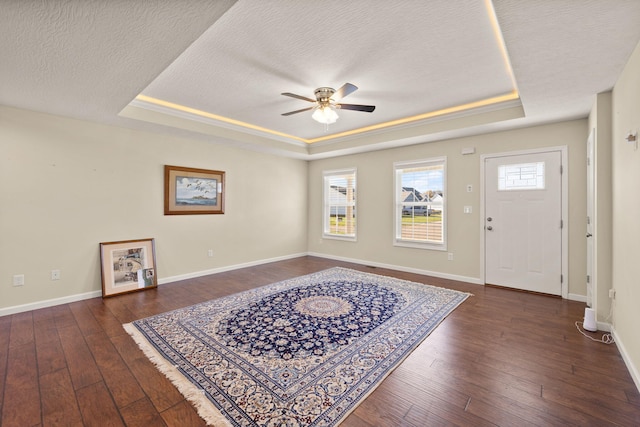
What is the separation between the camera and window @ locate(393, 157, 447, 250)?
4.87m

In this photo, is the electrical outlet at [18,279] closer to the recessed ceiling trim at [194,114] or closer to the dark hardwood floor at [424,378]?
the dark hardwood floor at [424,378]

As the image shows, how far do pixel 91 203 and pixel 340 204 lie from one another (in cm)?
442

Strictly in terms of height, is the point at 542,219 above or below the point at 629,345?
above

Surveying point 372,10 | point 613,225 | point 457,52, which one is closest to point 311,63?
point 372,10

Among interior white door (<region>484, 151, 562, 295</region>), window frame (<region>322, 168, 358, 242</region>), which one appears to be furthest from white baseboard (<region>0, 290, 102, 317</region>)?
interior white door (<region>484, 151, 562, 295</region>)

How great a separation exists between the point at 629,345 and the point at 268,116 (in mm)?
4613

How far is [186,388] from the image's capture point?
1874 millimetres

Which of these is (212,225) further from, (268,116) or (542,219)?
(542,219)

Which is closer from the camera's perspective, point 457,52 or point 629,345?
point 629,345

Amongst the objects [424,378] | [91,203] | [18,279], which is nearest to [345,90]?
[424,378]

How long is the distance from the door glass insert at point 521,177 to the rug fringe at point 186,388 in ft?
14.7

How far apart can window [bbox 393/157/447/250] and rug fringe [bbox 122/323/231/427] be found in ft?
13.7

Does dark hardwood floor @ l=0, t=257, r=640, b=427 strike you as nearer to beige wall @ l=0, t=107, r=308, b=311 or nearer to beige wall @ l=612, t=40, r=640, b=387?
beige wall @ l=612, t=40, r=640, b=387

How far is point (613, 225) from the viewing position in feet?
8.77
